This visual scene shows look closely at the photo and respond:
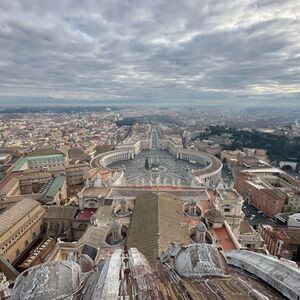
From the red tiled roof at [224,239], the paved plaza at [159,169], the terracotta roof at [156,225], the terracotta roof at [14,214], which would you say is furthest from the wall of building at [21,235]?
the paved plaza at [159,169]

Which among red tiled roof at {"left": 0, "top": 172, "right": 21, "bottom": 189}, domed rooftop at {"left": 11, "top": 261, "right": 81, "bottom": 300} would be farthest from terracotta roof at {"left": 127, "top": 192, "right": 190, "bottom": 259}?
red tiled roof at {"left": 0, "top": 172, "right": 21, "bottom": 189}

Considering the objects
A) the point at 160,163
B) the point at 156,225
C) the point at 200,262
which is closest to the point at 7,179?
the point at 156,225

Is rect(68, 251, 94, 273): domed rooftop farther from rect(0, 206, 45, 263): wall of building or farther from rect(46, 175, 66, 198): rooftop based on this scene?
rect(46, 175, 66, 198): rooftop

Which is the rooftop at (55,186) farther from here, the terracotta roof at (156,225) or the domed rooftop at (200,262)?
the domed rooftop at (200,262)

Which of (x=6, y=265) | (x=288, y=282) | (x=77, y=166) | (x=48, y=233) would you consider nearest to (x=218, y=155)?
(x=77, y=166)

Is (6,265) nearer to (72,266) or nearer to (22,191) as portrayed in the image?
(72,266)

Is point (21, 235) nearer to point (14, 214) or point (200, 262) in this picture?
point (14, 214)
